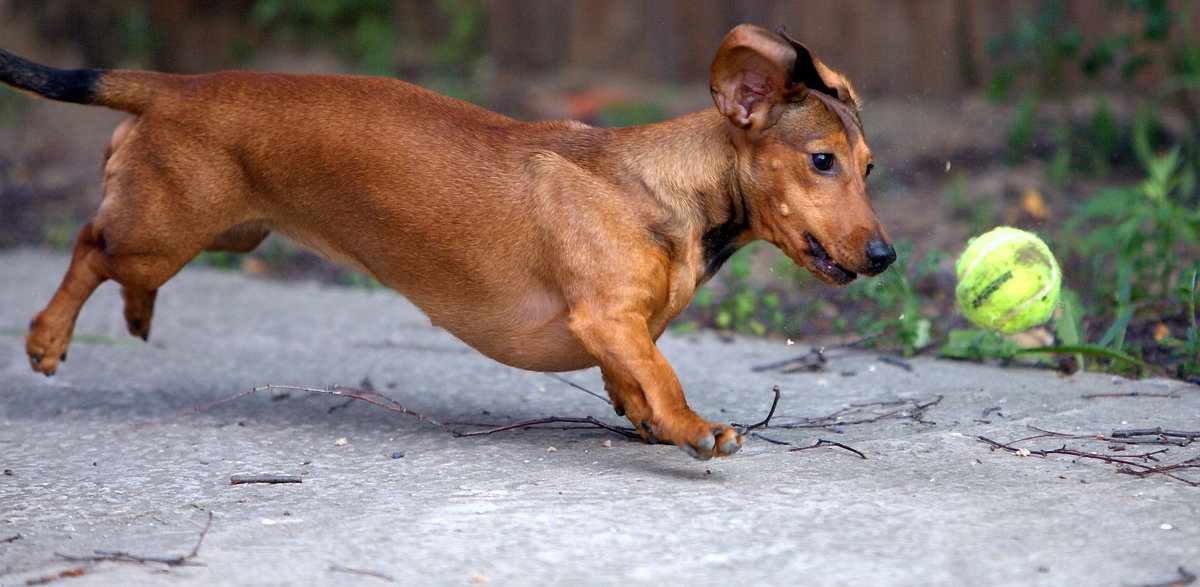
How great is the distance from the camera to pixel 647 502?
257 cm

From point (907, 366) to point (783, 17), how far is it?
4745 mm

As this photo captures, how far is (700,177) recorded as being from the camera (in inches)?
122

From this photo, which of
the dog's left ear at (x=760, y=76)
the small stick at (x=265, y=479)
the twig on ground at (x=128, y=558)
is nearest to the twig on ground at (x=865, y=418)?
the dog's left ear at (x=760, y=76)

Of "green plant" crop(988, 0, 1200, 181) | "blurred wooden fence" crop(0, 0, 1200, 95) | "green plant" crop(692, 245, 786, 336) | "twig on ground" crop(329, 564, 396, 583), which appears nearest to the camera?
"twig on ground" crop(329, 564, 396, 583)

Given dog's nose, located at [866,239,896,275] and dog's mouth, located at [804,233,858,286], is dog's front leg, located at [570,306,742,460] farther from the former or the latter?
dog's nose, located at [866,239,896,275]

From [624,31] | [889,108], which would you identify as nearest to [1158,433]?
[889,108]

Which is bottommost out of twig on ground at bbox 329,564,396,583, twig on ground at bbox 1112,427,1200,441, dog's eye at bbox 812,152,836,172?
twig on ground at bbox 329,564,396,583

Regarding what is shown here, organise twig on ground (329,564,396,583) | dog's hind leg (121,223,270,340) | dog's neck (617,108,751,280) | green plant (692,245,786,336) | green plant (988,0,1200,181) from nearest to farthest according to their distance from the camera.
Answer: twig on ground (329,564,396,583)
dog's neck (617,108,751,280)
dog's hind leg (121,223,270,340)
green plant (692,245,786,336)
green plant (988,0,1200,181)

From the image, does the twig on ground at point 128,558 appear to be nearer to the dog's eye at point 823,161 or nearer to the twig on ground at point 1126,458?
the dog's eye at point 823,161

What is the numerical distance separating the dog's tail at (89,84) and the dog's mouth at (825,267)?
2.08 meters

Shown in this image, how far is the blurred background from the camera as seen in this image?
4465 millimetres

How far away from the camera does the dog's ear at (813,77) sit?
114 inches

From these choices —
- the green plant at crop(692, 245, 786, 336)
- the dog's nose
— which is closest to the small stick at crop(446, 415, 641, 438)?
the dog's nose

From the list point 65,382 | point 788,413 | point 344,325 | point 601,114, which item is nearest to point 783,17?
point 601,114
